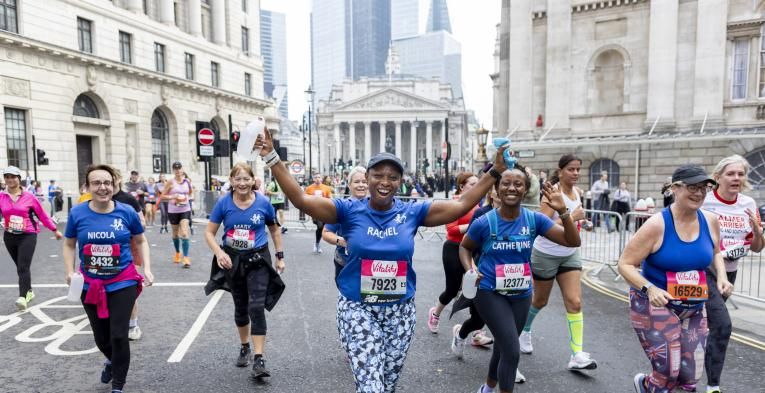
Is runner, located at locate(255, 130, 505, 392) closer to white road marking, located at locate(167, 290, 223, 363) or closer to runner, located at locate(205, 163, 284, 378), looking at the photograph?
runner, located at locate(205, 163, 284, 378)

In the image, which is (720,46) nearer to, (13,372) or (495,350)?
(495,350)

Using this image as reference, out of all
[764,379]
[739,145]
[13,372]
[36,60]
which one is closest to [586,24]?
[739,145]

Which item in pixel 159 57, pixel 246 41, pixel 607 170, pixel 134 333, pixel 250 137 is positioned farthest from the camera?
pixel 246 41

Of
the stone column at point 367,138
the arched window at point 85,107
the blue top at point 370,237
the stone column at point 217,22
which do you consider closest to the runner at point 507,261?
the blue top at point 370,237

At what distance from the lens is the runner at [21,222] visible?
21.7ft

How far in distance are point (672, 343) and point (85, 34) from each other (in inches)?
1266

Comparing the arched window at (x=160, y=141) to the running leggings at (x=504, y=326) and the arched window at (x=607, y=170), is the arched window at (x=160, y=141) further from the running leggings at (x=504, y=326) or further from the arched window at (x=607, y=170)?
the running leggings at (x=504, y=326)

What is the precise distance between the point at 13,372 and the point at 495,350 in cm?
448

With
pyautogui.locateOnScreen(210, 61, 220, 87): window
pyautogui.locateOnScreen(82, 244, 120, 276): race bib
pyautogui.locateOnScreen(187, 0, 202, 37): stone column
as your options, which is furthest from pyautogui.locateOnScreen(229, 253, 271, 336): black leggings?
pyautogui.locateOnScreen(210, 61, 220, 87): window

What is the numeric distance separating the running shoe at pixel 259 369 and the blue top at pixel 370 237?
1789 millimetres

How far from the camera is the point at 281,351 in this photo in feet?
17.4

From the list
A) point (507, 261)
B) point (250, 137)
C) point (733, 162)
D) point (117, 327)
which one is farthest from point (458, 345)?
point (250, 137)

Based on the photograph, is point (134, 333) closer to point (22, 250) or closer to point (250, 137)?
point (22, 250)

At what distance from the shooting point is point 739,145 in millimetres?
19609
